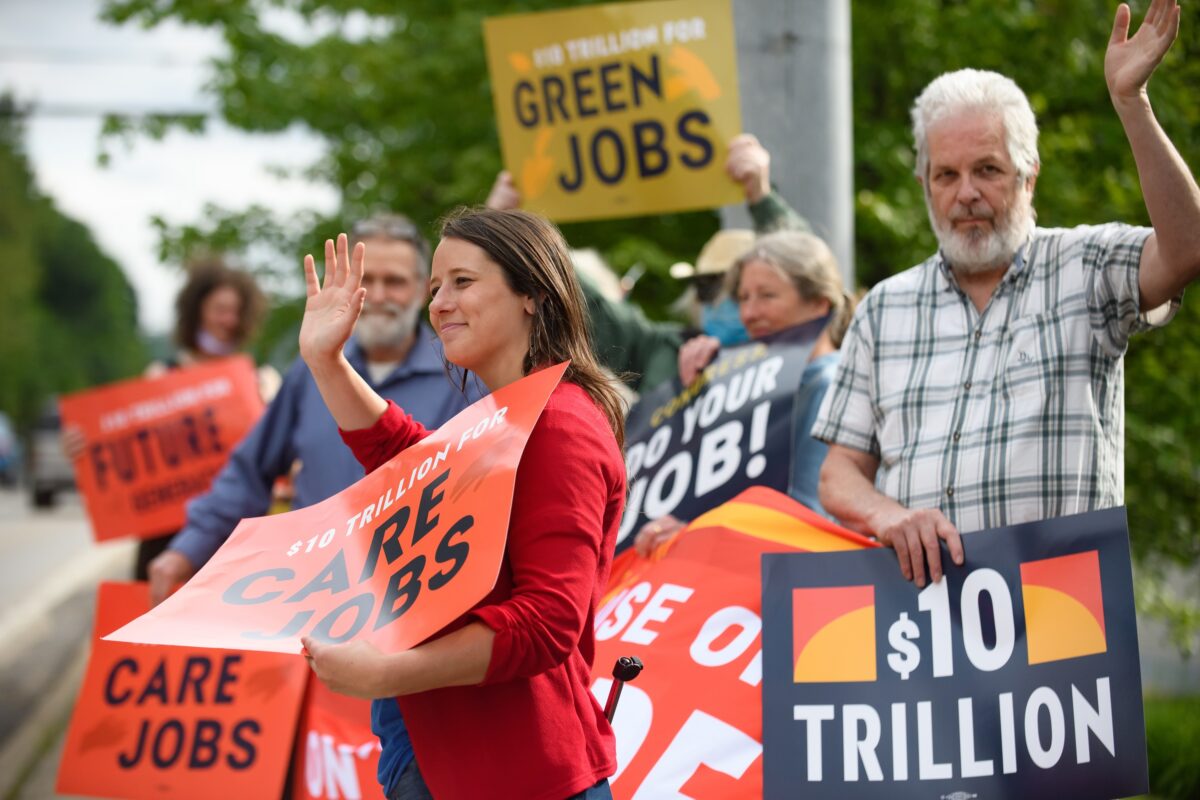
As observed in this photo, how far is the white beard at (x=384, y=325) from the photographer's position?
4391mm

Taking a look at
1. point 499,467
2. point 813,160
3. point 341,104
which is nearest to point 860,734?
point 499,467

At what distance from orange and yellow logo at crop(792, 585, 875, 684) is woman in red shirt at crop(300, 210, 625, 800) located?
770 mm

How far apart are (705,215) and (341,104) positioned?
322 cm

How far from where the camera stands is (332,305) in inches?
102

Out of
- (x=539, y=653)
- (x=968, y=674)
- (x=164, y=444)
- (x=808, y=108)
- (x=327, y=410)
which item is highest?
(x=808, y=108)

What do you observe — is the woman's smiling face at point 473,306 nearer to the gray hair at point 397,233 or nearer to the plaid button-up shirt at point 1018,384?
the plaid button-up shirt at point 1018,384

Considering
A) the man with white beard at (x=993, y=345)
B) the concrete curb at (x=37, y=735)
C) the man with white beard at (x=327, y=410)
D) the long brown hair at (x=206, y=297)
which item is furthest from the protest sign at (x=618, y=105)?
the concrete curb at (x=37, y=735)

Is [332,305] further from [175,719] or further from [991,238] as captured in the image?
[175,719]

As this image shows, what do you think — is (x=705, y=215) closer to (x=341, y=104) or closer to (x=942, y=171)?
(x=341, y=104)

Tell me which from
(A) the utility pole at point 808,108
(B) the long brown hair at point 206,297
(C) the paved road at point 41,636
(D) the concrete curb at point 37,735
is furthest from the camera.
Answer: (C) the paved road at point 41,636

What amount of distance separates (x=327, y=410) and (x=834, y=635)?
198cm

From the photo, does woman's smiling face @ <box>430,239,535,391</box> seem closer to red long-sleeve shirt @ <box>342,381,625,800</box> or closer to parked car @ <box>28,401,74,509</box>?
red long-sleeve shirt @ <box>342,381,625,800</box>

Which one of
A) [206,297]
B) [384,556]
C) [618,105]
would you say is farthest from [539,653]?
[206,297]

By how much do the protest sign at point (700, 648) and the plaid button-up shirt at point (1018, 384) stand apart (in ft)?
0.91
